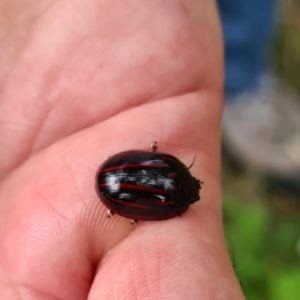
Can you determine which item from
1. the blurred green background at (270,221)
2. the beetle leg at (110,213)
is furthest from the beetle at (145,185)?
the blurred green background at (270,221)

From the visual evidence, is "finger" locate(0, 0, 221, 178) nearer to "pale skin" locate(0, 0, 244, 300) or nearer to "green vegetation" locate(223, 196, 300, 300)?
"pale skin" locate(0, 0, 244, 300)

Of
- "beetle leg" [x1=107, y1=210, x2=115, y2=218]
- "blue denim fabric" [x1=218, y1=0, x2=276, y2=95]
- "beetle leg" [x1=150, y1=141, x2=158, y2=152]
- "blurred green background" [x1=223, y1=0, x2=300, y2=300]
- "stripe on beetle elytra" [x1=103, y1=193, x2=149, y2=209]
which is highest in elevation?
"beetle leg" [x1=150, y1=141, x2=158, y2=152]

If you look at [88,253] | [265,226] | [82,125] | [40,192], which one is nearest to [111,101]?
[82,125]

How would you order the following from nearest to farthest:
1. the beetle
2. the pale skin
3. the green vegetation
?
the pale skin < the beetle < the green vegetation

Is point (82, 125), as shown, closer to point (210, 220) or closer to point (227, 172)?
point (210, 220)

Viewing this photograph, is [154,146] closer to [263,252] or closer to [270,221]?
[263,252]

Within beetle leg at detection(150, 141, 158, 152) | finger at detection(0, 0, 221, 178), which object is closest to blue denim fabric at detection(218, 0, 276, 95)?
finger at detection(0, 0, 221, 178)
